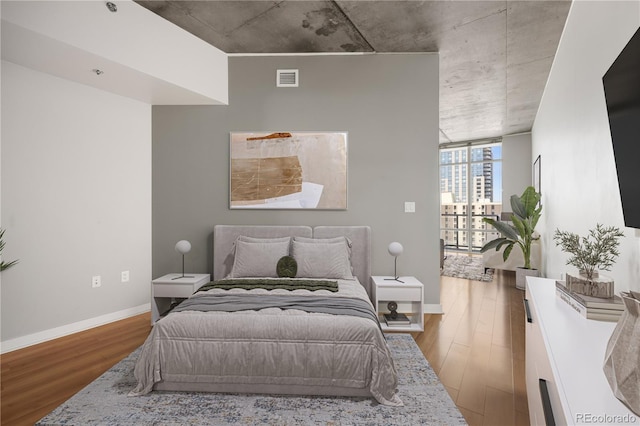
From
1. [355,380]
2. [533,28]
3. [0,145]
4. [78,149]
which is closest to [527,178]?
[533,28]

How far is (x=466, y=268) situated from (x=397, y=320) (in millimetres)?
3718

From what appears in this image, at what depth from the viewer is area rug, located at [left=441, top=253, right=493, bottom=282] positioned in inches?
224

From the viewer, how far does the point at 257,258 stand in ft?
11.0

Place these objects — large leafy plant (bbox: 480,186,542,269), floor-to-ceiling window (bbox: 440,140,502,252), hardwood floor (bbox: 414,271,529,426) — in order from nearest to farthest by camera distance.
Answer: hardwood floor (bbox: 414,271,529,426) → large leafy plant (bbox: 480,186,542,269) → floor-to-ceiling window (bbox: 440,140,502,252)

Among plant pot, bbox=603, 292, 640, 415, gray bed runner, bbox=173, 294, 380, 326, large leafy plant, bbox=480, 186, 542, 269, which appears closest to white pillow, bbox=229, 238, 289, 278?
gray bed runner, bbox=173, 294, 380, 326

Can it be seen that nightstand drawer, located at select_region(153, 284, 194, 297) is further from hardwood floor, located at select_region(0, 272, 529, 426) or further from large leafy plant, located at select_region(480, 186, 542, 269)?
large leafy plant, located at select_region(480, 186, 542, 269)

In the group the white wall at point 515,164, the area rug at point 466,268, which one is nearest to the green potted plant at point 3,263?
the area rug at point 466,268

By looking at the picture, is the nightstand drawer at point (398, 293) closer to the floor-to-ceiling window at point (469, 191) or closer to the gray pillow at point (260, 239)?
the gray pillow at point (260, 239)

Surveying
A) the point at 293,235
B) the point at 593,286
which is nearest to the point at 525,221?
the point at 293,235

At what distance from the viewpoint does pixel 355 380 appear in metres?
1.98

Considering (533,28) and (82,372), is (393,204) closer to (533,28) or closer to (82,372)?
(533,28)

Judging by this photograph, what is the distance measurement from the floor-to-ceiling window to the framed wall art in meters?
5.51

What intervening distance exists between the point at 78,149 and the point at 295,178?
2.23m

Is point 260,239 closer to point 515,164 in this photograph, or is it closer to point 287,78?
point 287,78
